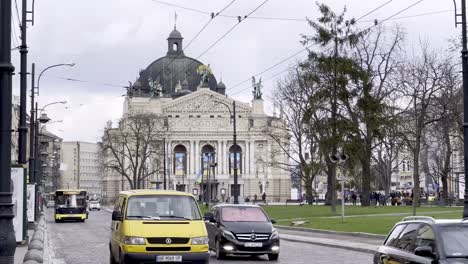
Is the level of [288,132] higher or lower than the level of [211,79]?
lower

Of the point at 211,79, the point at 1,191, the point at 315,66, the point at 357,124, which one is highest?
the point at 211,79

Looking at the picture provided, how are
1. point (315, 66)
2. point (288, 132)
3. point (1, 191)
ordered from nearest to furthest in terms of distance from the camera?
point (1, 191), point (315, 66), point (288, 132)

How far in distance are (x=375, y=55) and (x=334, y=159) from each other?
89.5 feet

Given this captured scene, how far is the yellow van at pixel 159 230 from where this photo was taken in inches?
659

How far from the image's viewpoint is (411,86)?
62438mm

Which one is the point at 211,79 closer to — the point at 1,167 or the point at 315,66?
the point at 315,66

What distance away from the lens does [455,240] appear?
1112cm

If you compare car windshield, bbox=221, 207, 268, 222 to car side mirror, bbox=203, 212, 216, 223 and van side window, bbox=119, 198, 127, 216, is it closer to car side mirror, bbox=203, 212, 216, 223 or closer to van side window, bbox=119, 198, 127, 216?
car side mirror, bbox=203, 212, 216, 223

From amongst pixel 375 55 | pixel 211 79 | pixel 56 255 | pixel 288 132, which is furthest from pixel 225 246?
pixel 211 79

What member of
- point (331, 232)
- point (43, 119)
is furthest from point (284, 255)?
point (43, 119)

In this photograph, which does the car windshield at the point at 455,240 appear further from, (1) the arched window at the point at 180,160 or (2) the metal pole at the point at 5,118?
(1) the arched window at the point at 180,160

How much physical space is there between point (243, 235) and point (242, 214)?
4.78 feet

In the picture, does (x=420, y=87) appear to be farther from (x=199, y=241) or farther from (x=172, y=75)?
(x=172, y=75)

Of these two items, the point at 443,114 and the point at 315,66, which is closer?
the point at 315,66
